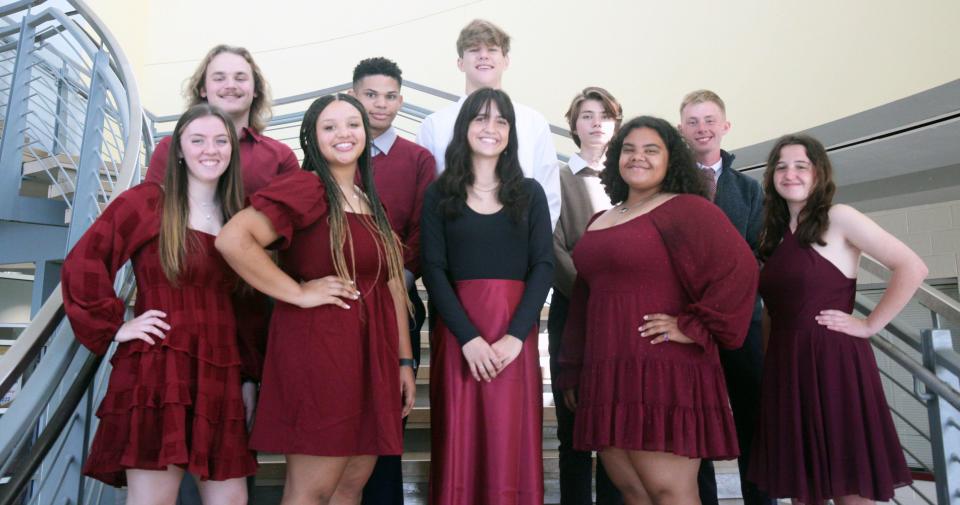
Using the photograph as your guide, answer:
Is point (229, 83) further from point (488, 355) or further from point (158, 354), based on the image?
point (488, 355)

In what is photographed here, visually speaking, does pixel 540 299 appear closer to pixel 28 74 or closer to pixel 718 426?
pixel 718 426

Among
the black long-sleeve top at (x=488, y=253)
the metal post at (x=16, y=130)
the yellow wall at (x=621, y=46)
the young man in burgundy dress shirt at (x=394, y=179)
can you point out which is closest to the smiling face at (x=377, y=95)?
the young man in burgundy dress shirt at (x=394, y=179)

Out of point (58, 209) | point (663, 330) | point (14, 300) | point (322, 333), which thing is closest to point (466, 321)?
point (322, 333)

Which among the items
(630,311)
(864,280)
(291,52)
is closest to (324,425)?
(630,311)

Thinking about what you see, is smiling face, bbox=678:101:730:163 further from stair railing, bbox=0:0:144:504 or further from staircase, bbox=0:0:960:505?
stair railing, bbox=0:0:144:504

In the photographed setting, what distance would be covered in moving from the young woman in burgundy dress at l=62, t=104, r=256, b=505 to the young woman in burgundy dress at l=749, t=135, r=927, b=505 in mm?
1304

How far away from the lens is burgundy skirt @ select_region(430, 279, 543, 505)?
1666 mm

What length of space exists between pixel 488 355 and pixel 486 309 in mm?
128

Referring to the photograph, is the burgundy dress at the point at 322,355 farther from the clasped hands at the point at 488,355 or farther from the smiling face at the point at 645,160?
the smiling face at the point at 645,160

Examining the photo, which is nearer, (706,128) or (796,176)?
(796,176)

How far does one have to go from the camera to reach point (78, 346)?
5.19ft

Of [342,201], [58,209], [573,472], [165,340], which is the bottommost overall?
[573,472]

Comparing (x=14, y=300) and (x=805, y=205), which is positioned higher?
(x=14, y=300)

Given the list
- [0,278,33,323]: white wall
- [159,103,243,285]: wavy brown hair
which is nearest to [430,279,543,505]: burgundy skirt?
[159,103,243,285]: wavy brown hair
